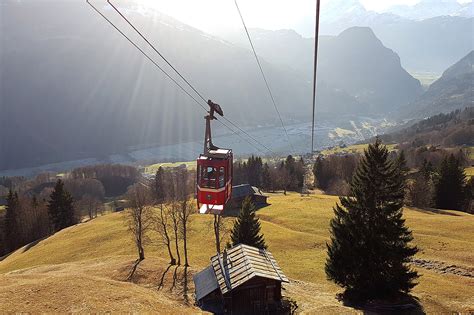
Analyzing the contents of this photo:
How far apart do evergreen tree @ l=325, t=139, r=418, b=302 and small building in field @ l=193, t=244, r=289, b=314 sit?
6882 millimetres

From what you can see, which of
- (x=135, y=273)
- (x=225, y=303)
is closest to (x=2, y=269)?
(x=135, y=273)

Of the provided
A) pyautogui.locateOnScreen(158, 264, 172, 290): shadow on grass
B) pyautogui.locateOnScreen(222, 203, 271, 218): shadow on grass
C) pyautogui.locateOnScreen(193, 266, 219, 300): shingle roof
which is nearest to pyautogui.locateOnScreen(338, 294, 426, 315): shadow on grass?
pyautogui.locateOnScreen(193, 266, 219, 300): shingle roof

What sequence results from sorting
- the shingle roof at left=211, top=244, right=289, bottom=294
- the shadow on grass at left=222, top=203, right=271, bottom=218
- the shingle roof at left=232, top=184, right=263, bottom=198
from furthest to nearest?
the shingle roof at left=232, top=184, right=263, bottom=198 < the shadow on grass at left=222, top=203, right=271, bottom=218 < the shingle roof at left=211, top=244, right=289, bottom=294

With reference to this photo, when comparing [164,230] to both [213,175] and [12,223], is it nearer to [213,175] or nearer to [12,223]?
[213,175]

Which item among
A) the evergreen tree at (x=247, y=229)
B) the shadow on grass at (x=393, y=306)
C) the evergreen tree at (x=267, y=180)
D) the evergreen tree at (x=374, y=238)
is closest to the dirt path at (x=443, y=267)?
the shadow on grass at (x=393, y=306)

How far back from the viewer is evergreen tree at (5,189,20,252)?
95.7m

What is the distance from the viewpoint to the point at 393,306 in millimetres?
35844

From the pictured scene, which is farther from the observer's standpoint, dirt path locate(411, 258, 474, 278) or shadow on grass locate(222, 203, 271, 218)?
shadow on grass locate(222, 203, 271, 218)

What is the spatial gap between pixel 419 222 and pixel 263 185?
7897 centimetres

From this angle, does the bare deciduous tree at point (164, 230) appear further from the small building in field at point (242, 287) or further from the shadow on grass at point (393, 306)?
the shadow on grass at point (393, 306)

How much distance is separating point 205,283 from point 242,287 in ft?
15.4

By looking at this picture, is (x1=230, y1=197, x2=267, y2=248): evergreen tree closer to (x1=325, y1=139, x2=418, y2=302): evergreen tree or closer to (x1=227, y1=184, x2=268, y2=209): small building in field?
(x1=325, y1=139, x2=418, y2=302): evergreen tree

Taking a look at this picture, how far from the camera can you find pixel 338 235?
38.8 metres

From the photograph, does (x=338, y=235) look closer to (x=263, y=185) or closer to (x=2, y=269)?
(x=2, y=269)
